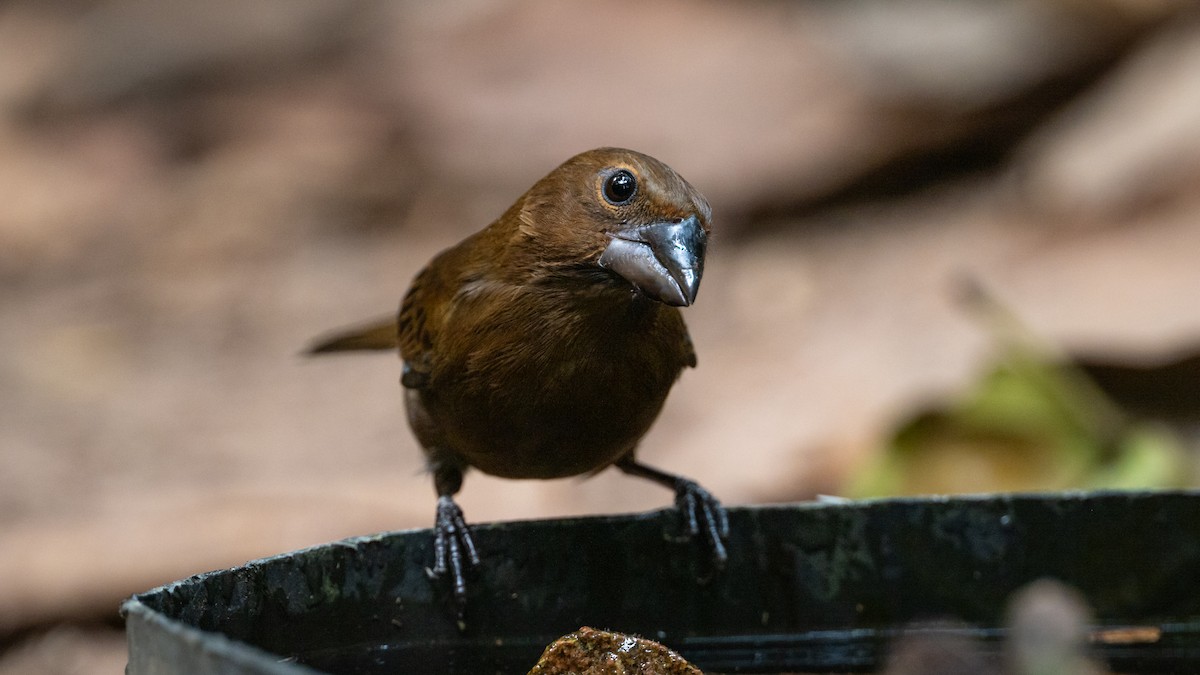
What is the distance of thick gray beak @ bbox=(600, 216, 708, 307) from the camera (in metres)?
2.65

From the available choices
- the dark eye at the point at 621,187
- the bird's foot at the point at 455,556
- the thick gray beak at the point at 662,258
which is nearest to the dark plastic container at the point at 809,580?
the bird's foot at the point at 455,556

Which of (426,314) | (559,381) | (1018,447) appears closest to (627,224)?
(559,381)

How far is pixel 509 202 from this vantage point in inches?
367

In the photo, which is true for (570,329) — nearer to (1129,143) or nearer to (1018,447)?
(1018,447)

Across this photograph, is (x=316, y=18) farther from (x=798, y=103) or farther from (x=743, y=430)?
(x=743, y=430)

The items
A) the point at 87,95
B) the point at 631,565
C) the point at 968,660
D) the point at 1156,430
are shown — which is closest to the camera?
the point at 968,660

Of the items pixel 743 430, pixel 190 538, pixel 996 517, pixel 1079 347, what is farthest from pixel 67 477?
pixel 996 517

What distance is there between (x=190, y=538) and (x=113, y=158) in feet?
17.9

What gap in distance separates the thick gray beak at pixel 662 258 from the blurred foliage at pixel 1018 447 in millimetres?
2196

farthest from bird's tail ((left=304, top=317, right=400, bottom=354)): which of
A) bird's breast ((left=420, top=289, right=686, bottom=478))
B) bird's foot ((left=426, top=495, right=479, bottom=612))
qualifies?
bird's foot ((left=426, top=495, right=479, bottom=612))

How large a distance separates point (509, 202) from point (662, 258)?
21.9ft

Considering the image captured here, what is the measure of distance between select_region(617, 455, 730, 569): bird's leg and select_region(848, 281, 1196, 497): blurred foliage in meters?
1.27

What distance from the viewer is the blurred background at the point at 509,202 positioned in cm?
585

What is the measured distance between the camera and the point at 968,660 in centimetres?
138
